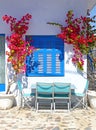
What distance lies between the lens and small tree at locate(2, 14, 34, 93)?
8562 millimetres

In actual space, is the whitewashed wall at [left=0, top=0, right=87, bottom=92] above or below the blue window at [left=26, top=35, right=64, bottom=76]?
above

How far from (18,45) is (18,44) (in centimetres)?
3

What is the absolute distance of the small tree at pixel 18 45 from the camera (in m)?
8.56

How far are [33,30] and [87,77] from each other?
7.36 ft

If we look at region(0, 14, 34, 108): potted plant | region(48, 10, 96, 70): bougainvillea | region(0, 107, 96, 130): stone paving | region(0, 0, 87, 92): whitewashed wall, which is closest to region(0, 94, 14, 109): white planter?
region(0, 14, 34, 108): potted plant

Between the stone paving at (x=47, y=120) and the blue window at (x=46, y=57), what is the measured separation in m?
1.30

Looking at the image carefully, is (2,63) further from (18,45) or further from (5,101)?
(5,101)

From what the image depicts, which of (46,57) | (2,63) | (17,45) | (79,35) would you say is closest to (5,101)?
(2,63)

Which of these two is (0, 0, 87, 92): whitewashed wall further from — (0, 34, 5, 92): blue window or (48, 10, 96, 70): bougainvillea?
(0, 34, 5, 92): blue window

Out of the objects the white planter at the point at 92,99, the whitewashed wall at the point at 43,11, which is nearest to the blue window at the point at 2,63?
the whitewashed wall at the point at 43,11

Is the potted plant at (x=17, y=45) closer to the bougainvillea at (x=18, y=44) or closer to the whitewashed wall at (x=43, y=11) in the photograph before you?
the bougainvillea at (x=18, y=44)

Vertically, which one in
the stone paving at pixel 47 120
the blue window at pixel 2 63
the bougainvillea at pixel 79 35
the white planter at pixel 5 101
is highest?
the bougainvillea at pixel 79 35

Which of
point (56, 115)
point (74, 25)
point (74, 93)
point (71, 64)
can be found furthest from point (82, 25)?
point (56, 115)

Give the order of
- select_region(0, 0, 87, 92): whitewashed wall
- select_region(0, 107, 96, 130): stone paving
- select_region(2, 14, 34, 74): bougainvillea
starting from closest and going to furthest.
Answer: select_region(0, 107, 96, 130): stone paving → select_region(2, 14, 34, 74): bougainvillea → select_region(0, 0, 87, 92): whitewashed wall
